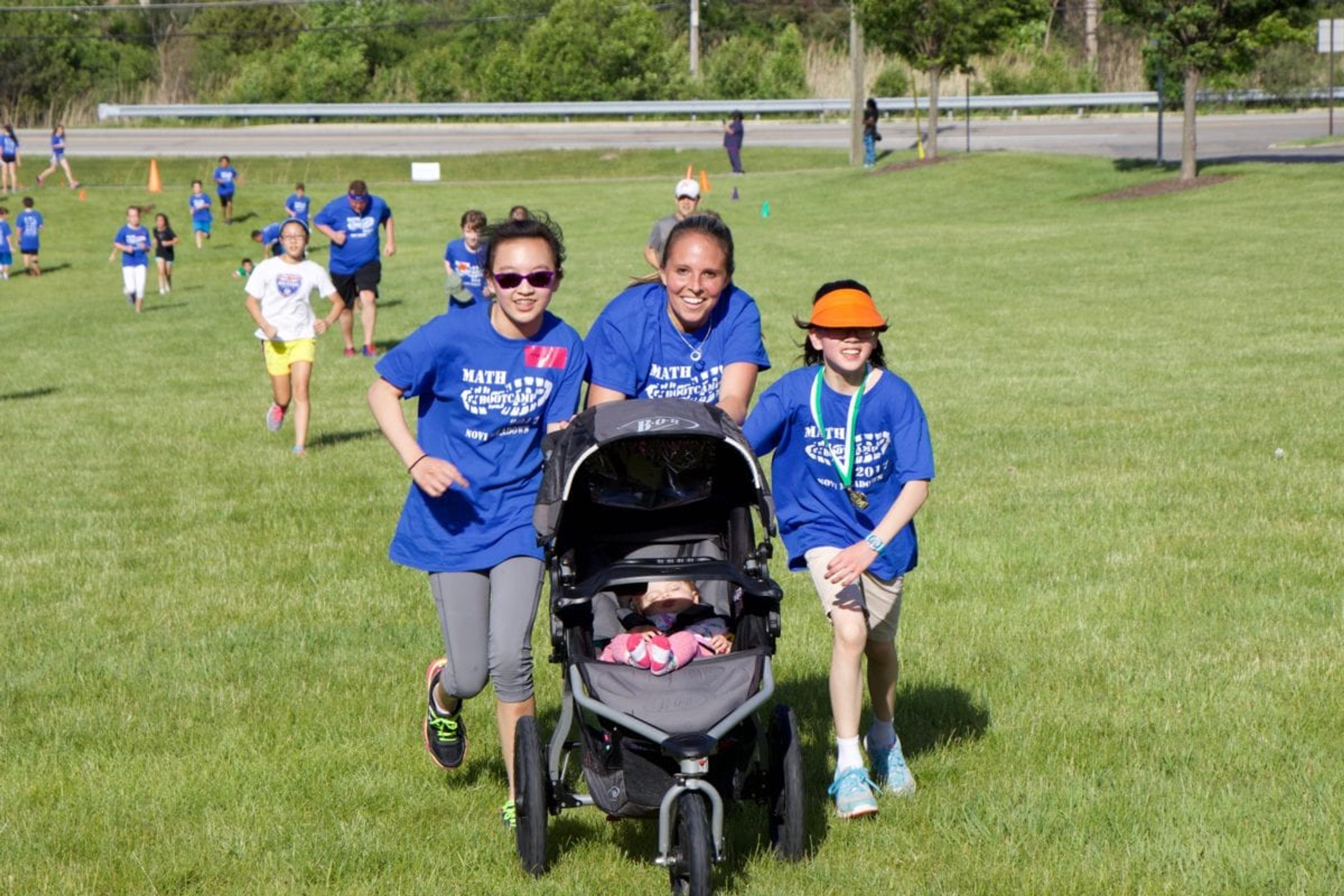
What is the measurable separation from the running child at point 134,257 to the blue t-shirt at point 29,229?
8.85 metres

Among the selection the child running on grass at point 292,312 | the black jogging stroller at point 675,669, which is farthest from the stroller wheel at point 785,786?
the child running on grass at point 292,312

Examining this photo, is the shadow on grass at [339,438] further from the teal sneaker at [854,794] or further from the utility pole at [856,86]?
the utility pole at [856,86]

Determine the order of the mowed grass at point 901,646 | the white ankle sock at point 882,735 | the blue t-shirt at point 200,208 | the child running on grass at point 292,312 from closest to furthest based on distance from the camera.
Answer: the mowed grass at point 901,646 < the white ankle sock at point 882,735 < the child running on grass at point 292,312 < the blue t-shirt at point 200,208

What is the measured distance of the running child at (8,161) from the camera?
168ft

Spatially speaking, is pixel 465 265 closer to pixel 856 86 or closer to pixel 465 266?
pixel 465 266

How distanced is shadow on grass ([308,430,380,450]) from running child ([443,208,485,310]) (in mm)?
2007

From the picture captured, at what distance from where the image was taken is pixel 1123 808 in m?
5.87

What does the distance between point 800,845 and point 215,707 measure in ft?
10.4

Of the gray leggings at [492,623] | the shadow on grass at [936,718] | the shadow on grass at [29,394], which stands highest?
the gray leggings at [492,623]

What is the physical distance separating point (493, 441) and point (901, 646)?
2.99 metres

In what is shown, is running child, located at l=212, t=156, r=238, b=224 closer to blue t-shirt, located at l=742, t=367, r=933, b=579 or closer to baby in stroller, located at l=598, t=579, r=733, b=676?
blue t-shirt, located at l=742, t=367, r=933, b=579

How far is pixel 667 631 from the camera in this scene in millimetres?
5590

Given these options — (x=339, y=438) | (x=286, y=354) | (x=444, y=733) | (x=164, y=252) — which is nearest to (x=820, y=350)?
(x=444, y=733)

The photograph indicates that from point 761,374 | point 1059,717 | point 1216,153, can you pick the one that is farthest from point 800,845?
point 1216,153
